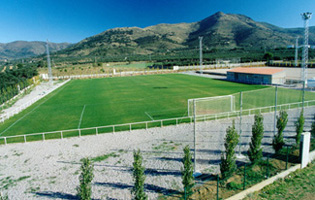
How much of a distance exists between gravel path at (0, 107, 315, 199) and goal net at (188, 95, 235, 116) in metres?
1.27

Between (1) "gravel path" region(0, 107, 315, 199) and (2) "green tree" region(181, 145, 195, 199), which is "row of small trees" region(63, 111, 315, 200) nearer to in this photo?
(2) "green tree" region(181, 145, 195, 199)

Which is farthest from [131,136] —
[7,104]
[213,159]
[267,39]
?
[267,39]

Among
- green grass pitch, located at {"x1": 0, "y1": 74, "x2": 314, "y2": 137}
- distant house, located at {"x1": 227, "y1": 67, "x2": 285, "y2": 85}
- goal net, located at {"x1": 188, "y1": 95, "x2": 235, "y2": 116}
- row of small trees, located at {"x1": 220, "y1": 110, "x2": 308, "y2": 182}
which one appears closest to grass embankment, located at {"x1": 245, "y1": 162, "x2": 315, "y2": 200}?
row of small trees, located at {"x1": 220, "y1": 110, "x2": 308, "y2": 182}

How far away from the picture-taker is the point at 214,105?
19.6 metres

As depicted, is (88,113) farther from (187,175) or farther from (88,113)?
(187,175)

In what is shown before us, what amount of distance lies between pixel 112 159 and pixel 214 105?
10004 mm

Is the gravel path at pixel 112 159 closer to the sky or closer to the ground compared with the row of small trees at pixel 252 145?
closer to the ground

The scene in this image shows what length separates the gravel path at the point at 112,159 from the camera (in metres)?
10.7

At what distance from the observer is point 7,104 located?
108ft

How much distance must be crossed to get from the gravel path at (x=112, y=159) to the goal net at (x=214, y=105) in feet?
4.16

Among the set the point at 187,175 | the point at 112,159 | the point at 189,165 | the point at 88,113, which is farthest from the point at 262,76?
the point at 187,175

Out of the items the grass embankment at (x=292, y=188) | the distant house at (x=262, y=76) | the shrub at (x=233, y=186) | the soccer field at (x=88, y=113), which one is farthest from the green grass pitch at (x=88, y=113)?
the distant house at (x=262, y=76)

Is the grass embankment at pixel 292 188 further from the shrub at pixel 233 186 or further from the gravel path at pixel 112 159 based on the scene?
the gravel path at pixel 112 159

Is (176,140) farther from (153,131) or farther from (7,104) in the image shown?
(7,104)
